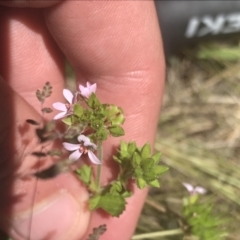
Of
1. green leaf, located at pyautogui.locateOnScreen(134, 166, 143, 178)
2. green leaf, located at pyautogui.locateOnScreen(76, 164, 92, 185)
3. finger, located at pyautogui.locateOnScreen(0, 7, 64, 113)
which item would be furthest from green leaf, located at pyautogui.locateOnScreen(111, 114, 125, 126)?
finger, located at pyautogui.locateOnScreen(0, 7, 64, 113)

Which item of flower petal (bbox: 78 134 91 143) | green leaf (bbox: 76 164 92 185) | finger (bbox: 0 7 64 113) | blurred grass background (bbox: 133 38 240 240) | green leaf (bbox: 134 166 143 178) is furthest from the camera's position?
blurred grass background (bbox: 133 38 240 240)

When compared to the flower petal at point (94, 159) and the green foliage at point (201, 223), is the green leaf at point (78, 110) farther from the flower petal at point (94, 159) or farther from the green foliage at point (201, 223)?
the green foliage at point (201, 223)

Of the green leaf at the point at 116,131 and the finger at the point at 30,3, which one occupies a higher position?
the finger at the point at 30,3

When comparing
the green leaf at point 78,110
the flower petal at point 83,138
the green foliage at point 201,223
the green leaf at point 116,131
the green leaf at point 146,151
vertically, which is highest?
the green leaf at point 78,110

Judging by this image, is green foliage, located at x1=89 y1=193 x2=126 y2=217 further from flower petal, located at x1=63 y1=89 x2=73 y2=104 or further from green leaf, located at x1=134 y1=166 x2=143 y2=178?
flower petal, located at x1=63 y1=89 x2=73 y2=104

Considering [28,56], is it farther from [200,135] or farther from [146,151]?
[200,135]

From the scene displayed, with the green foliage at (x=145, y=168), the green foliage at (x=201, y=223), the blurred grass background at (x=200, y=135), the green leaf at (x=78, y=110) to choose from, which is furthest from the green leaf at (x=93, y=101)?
the blurred grass background at (x=200, y=135)

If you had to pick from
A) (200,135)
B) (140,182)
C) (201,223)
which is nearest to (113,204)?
(140,182)
